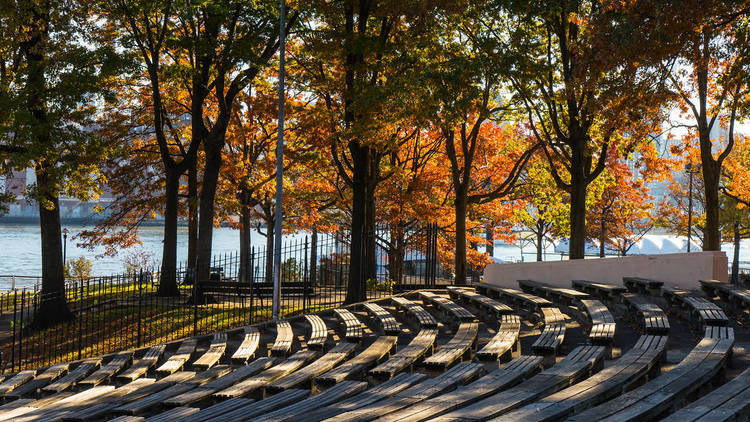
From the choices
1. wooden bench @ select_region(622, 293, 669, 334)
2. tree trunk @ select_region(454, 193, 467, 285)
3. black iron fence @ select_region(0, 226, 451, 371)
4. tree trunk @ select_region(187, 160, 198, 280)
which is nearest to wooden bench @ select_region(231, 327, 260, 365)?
black iron fence @ select_region(0, 226, 451, 371)

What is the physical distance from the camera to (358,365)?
8625mm

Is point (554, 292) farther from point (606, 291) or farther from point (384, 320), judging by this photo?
point (384, 320)

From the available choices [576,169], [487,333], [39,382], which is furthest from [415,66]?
[39,382]

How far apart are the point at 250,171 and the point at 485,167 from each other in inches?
439

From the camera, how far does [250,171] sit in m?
30.3

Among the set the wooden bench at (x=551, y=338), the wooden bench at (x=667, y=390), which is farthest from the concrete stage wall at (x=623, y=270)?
the wooden bench at (x=667, y=390)

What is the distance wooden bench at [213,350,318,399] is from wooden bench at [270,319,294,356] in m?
0.33

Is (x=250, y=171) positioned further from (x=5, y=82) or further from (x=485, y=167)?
(x=5, y=82)

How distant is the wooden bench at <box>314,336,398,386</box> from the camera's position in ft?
25.7

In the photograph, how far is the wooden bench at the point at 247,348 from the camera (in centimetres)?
989

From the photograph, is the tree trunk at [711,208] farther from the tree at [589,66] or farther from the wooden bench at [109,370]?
the wooden bench at [109,370]

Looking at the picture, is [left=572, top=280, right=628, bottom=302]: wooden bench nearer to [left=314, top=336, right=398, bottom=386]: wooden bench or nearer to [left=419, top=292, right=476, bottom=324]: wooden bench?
[left=419, top=292, right=476, bottom=324]: wooden bench

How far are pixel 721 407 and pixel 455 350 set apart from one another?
422 cm

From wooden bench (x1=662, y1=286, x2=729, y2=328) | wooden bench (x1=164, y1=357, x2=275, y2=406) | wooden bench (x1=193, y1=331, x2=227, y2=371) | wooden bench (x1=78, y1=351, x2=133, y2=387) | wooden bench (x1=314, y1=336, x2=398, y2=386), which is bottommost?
wooden bench (x1=78, y1=351, x2=133, y2=387)
